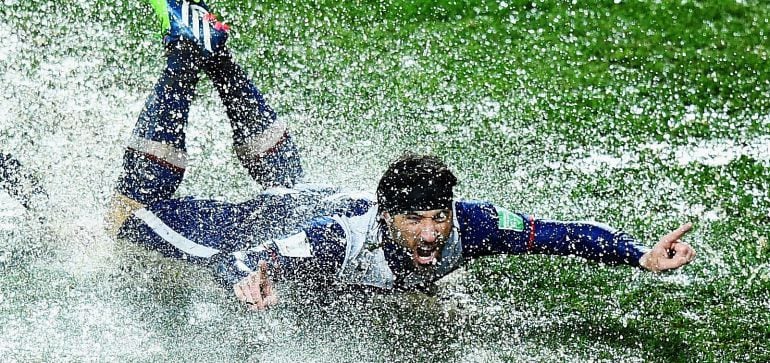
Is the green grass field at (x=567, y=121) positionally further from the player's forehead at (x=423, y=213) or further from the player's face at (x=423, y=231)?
the player's forehead at (x=423, y=213)

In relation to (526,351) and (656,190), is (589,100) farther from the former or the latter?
(526,351)

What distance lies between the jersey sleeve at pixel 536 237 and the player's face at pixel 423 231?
6.1 inches

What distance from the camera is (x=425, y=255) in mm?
3654

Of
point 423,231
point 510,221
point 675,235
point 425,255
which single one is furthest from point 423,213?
point 675,235

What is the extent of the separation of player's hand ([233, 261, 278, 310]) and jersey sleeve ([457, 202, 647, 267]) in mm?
704

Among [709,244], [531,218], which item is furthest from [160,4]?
[709,244]

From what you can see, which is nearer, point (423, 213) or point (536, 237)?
point (423, 213)

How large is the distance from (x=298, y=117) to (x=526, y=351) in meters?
2.29

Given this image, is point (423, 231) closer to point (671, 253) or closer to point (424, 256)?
point (424, 256)

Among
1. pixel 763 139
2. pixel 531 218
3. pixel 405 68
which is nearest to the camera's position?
pixel 531 218

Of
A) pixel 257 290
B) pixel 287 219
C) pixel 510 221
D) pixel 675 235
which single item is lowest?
pixel 287 219

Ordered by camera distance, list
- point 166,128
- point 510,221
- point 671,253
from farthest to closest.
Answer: point 166,128
point 510,221
point 671,253

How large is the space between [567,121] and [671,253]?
2.21 metres

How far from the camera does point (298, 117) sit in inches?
226
